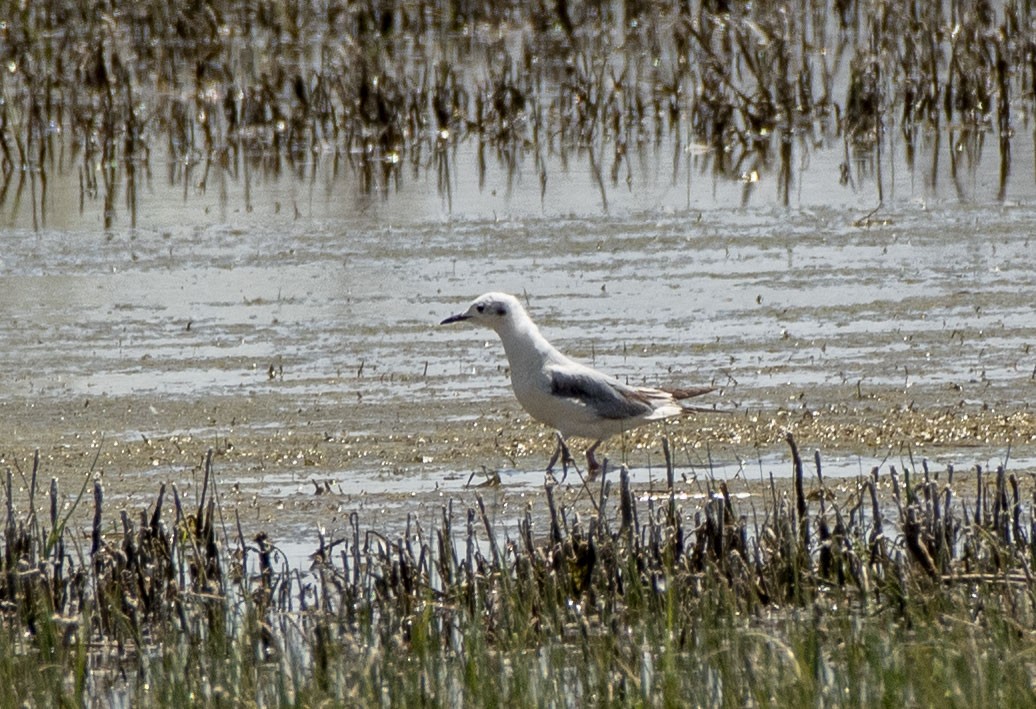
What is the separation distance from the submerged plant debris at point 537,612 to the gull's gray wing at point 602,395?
160cm

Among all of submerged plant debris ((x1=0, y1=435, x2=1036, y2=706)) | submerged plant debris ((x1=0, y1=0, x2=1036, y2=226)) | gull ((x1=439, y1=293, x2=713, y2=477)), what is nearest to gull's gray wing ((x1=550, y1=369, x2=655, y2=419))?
gull ((x1=439, y1=293, x2=713, y2=477))

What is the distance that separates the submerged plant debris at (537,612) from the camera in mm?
4590

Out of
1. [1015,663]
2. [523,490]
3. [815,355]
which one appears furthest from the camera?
[815,355]

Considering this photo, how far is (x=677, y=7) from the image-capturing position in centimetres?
2144

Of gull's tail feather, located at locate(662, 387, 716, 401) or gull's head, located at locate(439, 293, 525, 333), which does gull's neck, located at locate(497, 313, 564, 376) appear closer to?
gull's head, located at locate(439, 293, 525, 333)

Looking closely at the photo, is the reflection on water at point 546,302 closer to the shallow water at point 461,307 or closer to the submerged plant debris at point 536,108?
the shallow water at point 461,307

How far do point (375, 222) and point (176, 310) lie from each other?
2516 mm

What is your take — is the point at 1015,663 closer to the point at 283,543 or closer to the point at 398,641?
the point at 398,641

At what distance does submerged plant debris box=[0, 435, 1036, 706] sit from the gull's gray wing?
Result: 1603 millimetres

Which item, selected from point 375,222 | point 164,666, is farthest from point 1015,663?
point 375,222

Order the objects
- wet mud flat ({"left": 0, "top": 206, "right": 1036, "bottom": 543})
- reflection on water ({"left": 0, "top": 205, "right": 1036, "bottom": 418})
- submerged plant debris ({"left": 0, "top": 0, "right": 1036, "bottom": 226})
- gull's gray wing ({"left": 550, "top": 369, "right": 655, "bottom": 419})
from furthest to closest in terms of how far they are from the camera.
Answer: submerged plant debris ({"left": 0, "top": 0, "right": 1036, "bottom": 226}) → reflection on water ({"left": 0, "top": 205, "right": 1036, "bottom": 418}) → wet mud flat ({"left": 0, "top": 206, "right": 1036, "bottom": 543}) → gull's gray wing ({"left": 550, "top": 369, "right": 655, "bottom": 419})

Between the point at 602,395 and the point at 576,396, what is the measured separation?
10 centimetres

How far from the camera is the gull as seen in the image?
7488 millimetres

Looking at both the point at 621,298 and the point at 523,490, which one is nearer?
the point at 523,490
